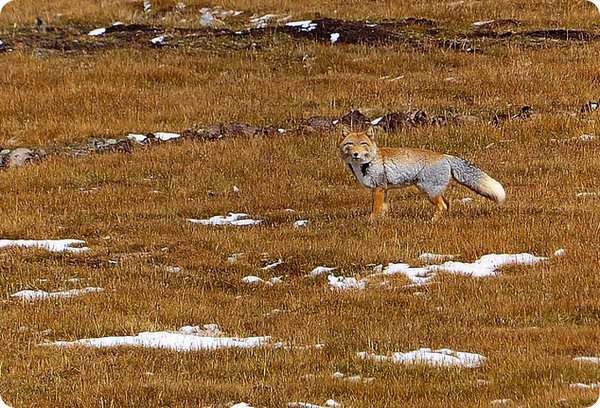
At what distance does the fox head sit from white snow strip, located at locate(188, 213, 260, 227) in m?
2.43

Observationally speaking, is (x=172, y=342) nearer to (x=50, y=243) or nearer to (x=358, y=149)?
(x=358, y=149)

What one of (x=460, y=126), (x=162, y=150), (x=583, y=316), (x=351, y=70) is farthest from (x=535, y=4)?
(x=583, y=316)

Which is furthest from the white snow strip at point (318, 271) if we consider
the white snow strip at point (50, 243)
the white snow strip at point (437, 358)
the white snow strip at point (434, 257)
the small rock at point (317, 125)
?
the small rock at point (317, 125)

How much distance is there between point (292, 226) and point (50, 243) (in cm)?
384

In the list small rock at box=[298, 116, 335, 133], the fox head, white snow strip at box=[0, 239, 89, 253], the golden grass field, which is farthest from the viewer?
small rock at box=[298, 116, 335, 133]

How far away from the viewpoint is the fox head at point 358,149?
14.8 meters

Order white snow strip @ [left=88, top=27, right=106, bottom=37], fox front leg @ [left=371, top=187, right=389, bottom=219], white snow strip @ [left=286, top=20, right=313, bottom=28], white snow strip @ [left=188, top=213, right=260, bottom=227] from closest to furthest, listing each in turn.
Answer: fox front leg @ [left=371, top=187, right=389, bottom=219], white snow strip @ [left=188, top=213, right=260, bottom=227], white snow strip @ [left=286, top=20, right=313, bottom=28], white snow strip @ [left=88, top=27, right=106, bottom=37]

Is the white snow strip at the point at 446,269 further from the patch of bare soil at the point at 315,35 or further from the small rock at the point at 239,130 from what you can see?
the patch of bare soil at the point at 315,35

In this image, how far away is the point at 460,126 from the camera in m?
23.5

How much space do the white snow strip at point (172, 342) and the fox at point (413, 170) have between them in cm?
542

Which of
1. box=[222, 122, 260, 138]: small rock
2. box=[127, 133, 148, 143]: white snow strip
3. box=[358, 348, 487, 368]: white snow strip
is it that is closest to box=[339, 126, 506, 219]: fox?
box=[358, 348, 487, 368]: white snow strip

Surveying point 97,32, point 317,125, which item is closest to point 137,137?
point 317,125

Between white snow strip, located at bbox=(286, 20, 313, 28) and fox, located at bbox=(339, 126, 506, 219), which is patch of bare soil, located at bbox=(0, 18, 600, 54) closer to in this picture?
white snow strip, located at bbox=(286, 20, 313, 28)

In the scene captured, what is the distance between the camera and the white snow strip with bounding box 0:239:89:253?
597 inches
